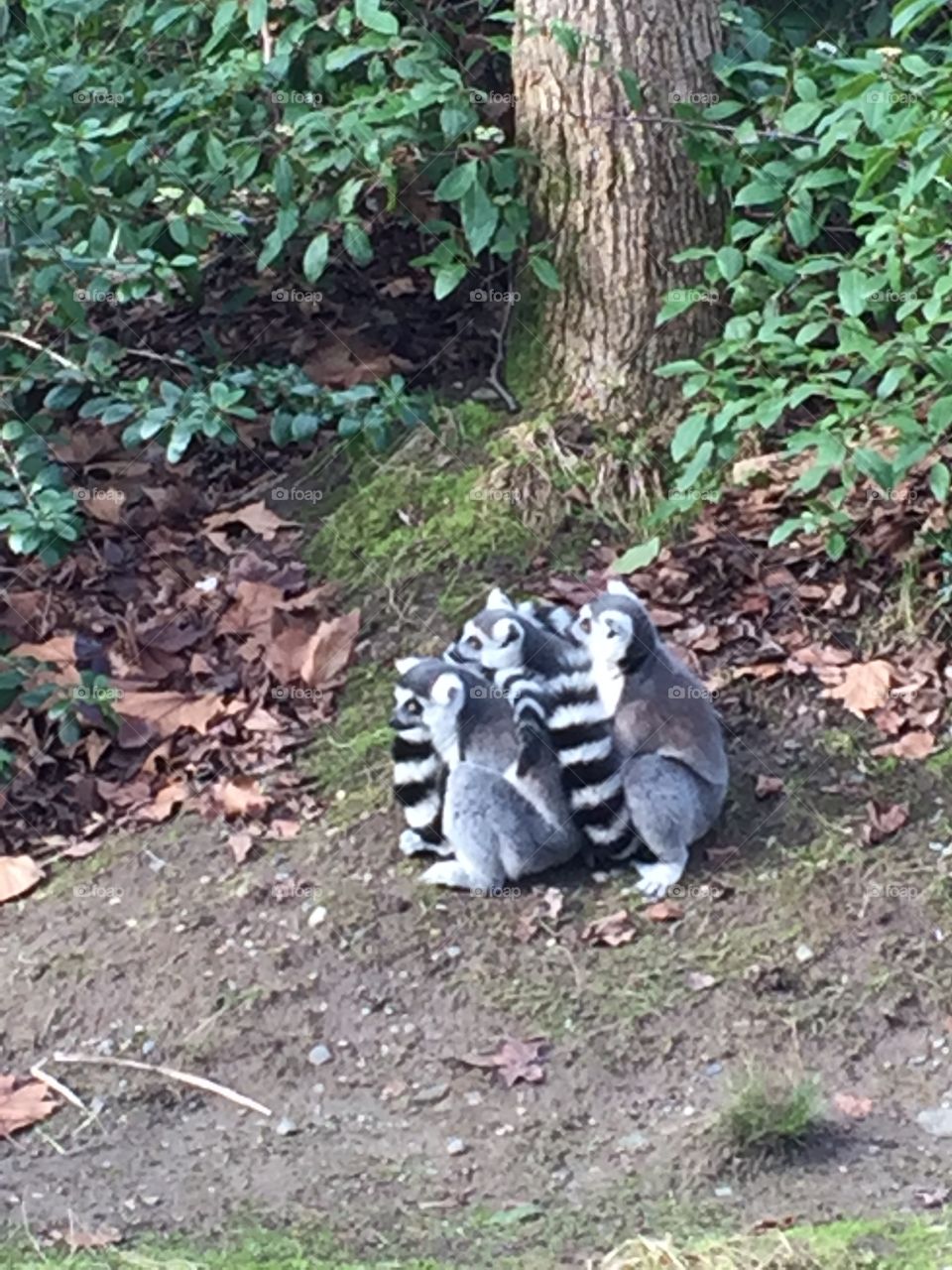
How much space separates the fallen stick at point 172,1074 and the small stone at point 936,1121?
5.71ft

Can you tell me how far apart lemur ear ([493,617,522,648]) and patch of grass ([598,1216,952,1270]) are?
2.14 metres

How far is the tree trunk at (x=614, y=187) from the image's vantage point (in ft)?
23.1

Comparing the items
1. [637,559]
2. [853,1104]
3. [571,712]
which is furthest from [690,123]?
[853,1104]

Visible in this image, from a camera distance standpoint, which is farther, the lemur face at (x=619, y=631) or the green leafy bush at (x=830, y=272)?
the green leafy bush at (x=830, y=272)

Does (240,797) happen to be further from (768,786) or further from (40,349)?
(40,349)

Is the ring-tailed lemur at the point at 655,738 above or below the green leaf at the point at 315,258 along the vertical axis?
below

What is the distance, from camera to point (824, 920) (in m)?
5.65

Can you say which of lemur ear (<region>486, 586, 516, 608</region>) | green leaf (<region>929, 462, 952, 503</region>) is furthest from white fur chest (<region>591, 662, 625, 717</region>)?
green leaf (<region>929, 462, 952, 503</region>)

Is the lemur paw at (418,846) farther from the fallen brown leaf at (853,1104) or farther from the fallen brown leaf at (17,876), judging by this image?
the fallen brown leaf at (853,1104)

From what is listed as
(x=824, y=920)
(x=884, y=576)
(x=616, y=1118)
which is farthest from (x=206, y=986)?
(x=884, y=576)

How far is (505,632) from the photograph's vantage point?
5891 millimetres

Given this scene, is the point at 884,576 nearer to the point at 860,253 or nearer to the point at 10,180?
the point at 860,253

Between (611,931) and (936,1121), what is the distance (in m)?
1.13

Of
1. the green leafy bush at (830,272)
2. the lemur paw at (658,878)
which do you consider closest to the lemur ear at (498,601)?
the green leafy bush at (830,272)
